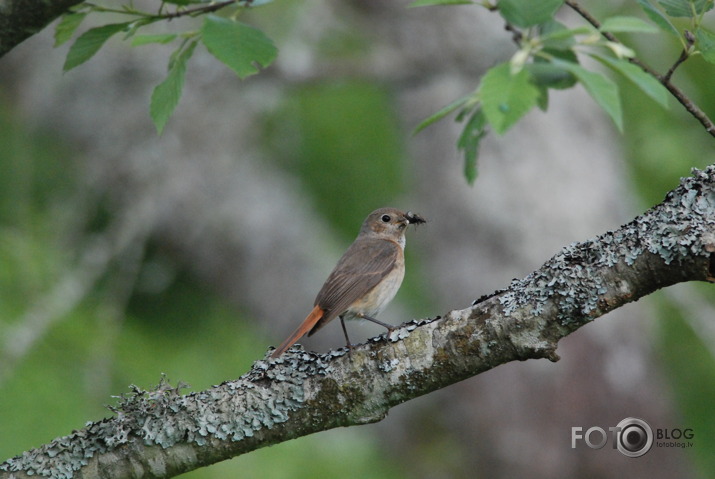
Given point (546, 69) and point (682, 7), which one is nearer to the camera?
point (546, 69)

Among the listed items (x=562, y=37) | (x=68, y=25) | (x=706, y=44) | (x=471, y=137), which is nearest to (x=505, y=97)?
(x=562, y=37)

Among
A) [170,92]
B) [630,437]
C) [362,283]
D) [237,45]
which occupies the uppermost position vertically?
[170,92]

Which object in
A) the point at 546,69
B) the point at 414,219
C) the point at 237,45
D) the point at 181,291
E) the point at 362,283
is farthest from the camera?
the point at 181,291

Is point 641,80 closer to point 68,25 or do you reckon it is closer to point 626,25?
point 626,25

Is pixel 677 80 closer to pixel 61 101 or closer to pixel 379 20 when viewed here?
pixel 379 20

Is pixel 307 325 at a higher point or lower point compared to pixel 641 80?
higher

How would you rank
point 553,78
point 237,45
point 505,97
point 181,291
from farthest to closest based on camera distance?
point 181,291, point 553,78, point 237,45, point 505,97

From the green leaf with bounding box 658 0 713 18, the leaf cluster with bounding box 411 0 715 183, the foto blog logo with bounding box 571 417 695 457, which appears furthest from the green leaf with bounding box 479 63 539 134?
the foto blog logo with bounding box 571 417 695 457

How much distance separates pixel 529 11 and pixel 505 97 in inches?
10.0

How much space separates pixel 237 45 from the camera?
2670 millimetres

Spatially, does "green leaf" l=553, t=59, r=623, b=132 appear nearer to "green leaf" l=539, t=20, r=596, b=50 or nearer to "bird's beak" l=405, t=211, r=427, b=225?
"green leaf" l=539, t=20, r=596, b=50

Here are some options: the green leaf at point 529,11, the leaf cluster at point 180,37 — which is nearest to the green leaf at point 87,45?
the leaf cluster at point 180,37

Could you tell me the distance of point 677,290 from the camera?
21.9 feet

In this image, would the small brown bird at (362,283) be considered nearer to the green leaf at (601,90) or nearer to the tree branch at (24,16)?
the tree branch at (24,16)
